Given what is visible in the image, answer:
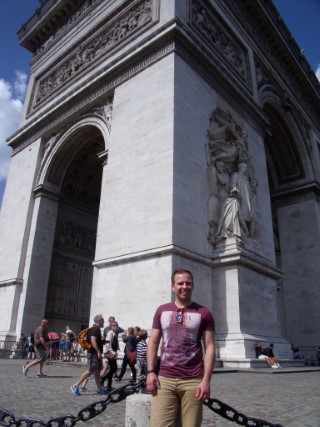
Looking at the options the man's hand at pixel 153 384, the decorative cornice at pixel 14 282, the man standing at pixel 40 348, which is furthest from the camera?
the decorative cornice at pixel 14 282

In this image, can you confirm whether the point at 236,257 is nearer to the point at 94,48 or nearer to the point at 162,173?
the point at 162,173

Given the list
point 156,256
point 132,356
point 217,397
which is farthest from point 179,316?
point 156,256

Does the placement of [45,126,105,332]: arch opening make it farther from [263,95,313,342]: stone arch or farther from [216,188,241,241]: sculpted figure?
[263,95,313,342]: stone arch

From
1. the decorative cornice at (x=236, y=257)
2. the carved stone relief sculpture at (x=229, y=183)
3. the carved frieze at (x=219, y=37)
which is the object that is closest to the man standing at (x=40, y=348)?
the decorative cornice at (x=236, y=257)

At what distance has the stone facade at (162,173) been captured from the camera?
12.2m

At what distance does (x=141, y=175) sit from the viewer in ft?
43.4

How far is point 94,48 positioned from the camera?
18734mm

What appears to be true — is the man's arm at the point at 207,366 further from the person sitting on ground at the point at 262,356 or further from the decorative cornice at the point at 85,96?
the decorative cornice at the point at 85,96

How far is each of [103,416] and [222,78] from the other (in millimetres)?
14732

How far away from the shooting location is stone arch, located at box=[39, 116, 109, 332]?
18203mm

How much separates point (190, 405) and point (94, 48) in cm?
1907

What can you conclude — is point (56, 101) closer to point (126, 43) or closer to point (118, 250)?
point (126, 43)

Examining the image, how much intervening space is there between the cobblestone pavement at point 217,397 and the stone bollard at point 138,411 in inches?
59.9

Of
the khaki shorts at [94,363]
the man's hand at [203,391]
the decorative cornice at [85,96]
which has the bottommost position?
the man's hand at [203,391]
